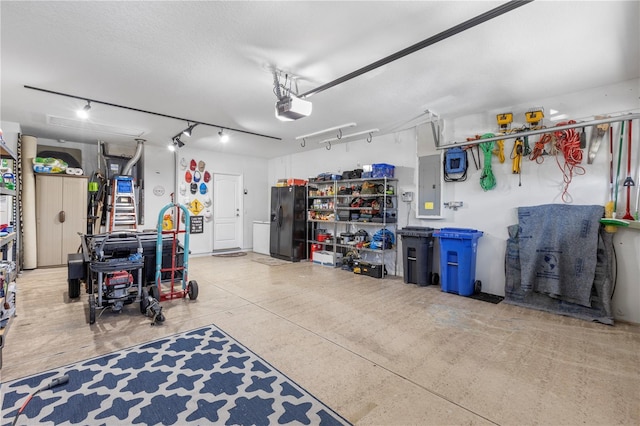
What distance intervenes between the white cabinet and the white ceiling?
1.71m

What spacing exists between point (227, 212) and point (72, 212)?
133 inches

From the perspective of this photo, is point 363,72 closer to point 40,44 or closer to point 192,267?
point 40,44

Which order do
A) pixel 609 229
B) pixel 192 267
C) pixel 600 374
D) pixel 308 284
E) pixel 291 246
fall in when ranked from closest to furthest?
pixel 600 374 < pixel 609 229 < pixel 308 284 < pixel 192 267 < pixel 291 246

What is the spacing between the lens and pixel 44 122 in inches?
205

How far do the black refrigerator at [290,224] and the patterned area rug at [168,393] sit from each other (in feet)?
14.5

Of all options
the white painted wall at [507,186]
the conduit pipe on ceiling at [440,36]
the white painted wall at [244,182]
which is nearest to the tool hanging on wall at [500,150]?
the white painted wall at [507,186]

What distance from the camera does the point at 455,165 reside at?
15.9ft

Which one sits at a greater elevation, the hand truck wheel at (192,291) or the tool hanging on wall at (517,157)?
the tool hanging on wall at (517,157)

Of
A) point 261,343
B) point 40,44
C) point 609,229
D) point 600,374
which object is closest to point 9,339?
point 261,343

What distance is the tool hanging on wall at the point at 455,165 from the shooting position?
4.78 metres

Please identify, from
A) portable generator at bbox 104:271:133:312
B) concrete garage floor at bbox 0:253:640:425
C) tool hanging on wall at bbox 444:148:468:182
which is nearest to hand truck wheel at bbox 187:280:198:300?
concrete garage floor at bbox 0:253:640:425

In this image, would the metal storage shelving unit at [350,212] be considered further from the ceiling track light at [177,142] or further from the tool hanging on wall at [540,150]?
the ceiling track light at [177,142]

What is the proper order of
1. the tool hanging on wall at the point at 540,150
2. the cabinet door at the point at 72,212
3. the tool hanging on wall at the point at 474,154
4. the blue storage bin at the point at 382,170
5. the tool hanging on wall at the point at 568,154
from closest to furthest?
the tool hanging on wall at the point at 568,154
the tool hanging on wall at the point at 540,150
the tool hanging on wall at the point at 474,154
the blue storage bin at the point at 382,170
the cabinet door at the point at 72,212

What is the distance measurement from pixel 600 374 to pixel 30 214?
8.48 m
